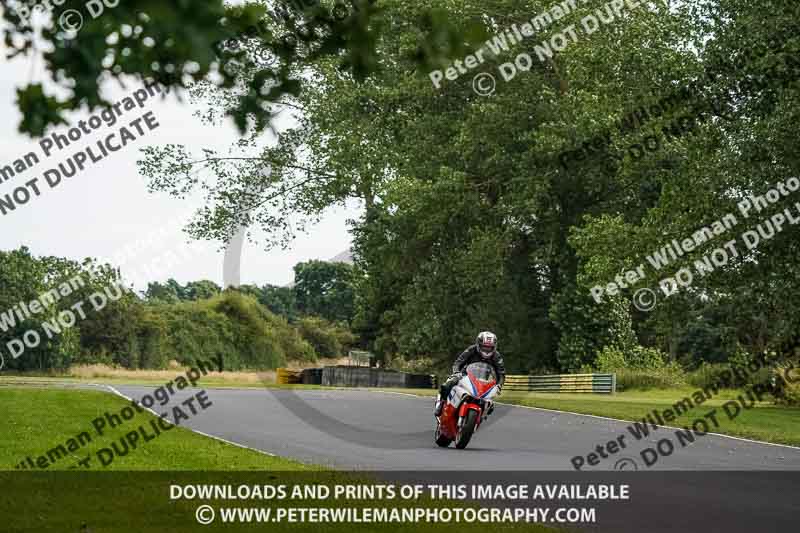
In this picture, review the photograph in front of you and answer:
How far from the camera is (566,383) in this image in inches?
1679

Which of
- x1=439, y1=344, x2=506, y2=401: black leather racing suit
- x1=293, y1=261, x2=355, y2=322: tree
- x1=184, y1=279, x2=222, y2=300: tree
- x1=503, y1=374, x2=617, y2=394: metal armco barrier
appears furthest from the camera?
x1=184, y1=279, x2=222, y2=300: tree

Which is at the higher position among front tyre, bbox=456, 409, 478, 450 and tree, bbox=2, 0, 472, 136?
tree, bbox=2, 0, 472, 136

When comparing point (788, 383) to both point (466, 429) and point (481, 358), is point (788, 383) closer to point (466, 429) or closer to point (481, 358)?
point (466, 429)

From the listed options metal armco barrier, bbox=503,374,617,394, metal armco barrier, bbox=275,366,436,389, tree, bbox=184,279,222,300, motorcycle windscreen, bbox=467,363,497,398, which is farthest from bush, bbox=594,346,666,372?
tree, bbox=184,279,222,300

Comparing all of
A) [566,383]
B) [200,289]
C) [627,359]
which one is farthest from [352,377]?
[200,289]

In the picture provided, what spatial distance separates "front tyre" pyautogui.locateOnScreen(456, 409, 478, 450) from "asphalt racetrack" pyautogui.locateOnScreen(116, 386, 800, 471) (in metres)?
0.21

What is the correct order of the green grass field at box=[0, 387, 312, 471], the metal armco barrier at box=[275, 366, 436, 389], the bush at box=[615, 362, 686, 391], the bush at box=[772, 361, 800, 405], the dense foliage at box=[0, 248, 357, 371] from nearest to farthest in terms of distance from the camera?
1. the green grass field at box=[0, 387, 312, 471]
2. the bush at box=[772, 361, 800, 405]
3. the bush at box=[615, 362, 686, 391]
4. the metal armco barrier at box=[275, 366, 436, 389]
5. the dense foliage at box=[0, 248, 357, 371]

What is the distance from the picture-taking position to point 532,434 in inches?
797

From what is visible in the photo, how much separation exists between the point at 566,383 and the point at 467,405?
87.5 feet

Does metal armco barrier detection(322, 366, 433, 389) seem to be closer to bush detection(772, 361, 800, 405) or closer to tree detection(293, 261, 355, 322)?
bush detection(772, 361, 800, 405)

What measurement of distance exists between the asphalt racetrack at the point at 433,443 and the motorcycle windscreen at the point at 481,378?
81 cm

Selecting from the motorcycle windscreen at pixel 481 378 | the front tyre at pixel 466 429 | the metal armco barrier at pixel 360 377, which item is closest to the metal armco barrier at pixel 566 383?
the metal armco barrier at pixel 360 377

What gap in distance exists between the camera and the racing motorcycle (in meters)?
16.3

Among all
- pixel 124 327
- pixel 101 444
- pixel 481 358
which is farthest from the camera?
pixel 124 327
